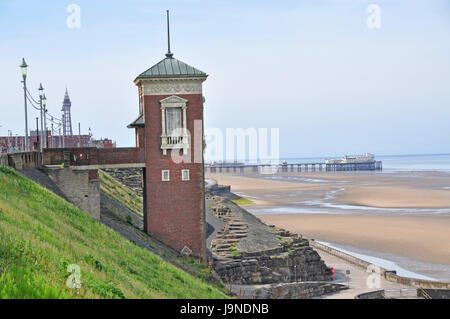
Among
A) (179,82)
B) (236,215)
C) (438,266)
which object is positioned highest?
(179,82)

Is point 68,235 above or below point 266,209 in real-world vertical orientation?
above

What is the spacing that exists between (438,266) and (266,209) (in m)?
47.0

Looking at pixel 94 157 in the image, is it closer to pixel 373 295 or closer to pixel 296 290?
pixel 296 290

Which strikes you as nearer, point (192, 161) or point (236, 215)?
point (192, 161)

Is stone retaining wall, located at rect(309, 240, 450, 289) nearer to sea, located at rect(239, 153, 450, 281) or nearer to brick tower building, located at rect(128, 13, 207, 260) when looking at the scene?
sea, located at rect(239, 153, 450, 281)

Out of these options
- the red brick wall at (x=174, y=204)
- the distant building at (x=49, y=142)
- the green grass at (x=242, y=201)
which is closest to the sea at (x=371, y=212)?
the green grass at (x=242, y=201)

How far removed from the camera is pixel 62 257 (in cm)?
1570

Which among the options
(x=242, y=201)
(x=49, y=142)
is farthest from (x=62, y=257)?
(x=242, y=201)

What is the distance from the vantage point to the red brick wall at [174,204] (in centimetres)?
3612

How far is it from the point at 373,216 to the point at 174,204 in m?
54.0
